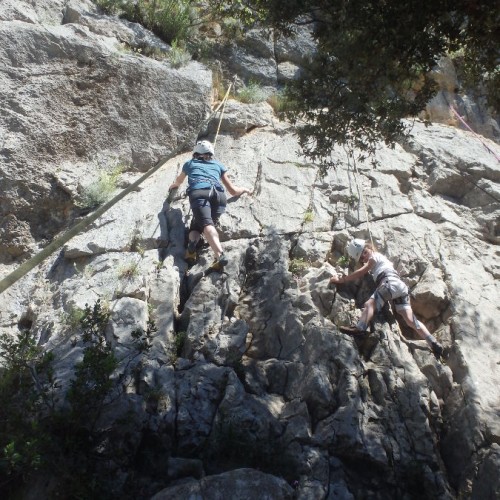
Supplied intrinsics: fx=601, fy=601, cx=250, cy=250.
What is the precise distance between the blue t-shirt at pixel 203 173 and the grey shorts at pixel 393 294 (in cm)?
293

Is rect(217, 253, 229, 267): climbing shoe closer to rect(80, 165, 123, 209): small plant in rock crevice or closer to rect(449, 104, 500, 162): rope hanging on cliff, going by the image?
rect(80, 165, 123, 209): small plant in rock crevice

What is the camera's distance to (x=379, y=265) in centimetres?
845

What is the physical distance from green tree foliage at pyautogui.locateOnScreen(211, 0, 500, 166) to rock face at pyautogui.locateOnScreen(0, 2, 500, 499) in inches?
90.9

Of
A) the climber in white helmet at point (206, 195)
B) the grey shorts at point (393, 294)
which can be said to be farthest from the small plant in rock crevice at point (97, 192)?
the grey shorts at point (393, 294)

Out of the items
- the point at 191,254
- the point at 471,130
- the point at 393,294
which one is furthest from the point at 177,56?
the point at 393,294

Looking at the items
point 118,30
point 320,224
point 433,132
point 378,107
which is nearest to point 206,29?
point 118,30

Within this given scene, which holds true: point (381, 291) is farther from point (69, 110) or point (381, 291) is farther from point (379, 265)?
point (69, 110)

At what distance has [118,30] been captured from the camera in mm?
12445

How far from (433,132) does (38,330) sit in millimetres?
8748

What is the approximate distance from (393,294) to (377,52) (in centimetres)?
328

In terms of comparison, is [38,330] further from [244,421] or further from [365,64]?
[365,64]

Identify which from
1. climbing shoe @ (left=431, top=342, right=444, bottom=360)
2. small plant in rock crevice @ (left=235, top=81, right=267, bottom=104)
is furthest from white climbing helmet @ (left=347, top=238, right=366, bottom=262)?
small plant in rock crevice @ (left=235, top=81, right=267, bottom=104)

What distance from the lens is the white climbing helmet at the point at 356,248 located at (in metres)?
8.70

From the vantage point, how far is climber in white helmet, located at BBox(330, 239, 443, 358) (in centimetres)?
788
